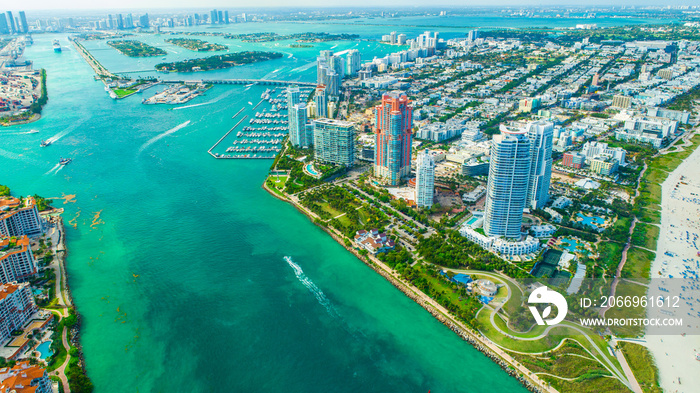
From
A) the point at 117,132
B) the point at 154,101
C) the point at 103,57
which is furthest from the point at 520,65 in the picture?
the point at 103,57

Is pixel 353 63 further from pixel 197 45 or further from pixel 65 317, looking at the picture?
pixel 65 317

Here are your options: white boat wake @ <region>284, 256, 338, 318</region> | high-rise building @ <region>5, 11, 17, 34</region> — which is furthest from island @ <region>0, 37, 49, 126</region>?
high-rise building @ <region>5, 11, 17, 34</region>

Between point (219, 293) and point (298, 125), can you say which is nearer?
point (219, 293)

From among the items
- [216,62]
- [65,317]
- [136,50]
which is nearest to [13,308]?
[65,317]

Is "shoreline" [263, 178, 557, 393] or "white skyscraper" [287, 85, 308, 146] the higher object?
"white skyscraper" [287, 85, 308, 146]

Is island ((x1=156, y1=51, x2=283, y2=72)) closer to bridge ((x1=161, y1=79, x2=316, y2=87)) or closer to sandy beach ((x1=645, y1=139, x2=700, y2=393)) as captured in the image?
bridge ((x1=161, y1=79, x2=316, y2=87))

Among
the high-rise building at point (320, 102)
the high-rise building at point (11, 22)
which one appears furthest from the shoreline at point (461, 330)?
the high-rise building at point (11, 22)
